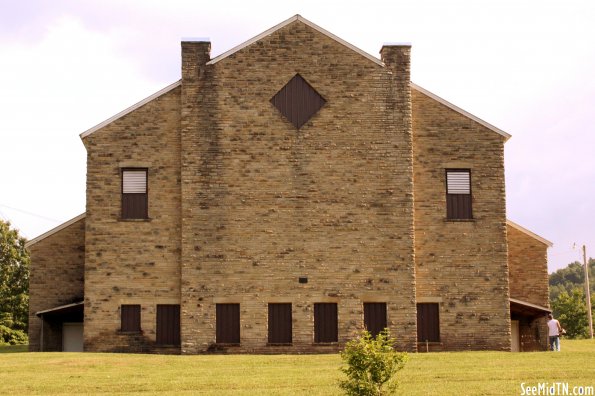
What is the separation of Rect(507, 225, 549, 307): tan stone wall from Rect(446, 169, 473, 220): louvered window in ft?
11.8

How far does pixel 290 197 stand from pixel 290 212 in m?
0.55

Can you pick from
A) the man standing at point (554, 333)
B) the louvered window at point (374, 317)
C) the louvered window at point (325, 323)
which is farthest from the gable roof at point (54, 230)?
the man standing at point (554, 333)

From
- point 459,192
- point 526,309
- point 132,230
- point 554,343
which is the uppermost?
point 459,192

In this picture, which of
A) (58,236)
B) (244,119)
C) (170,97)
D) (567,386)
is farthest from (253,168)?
(567,386)

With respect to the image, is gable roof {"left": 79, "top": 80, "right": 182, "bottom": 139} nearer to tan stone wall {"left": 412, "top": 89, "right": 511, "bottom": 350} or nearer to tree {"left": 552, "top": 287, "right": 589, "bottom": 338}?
tan stone wall {"left": 412, "top": 89, "right": 511, "bottom": 350}

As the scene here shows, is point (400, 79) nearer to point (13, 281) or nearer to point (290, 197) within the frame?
point (290, 197)

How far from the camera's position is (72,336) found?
116 ft

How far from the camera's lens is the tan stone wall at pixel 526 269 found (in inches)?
1433

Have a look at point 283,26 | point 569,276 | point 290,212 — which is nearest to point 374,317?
point 290,212

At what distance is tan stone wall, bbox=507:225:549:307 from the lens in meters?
36.4

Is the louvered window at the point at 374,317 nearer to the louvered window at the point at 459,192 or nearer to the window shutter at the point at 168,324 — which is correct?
the louvered window at the point at 459,192

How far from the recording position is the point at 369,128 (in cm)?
3319

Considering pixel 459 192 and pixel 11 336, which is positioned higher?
pixel 459 192
